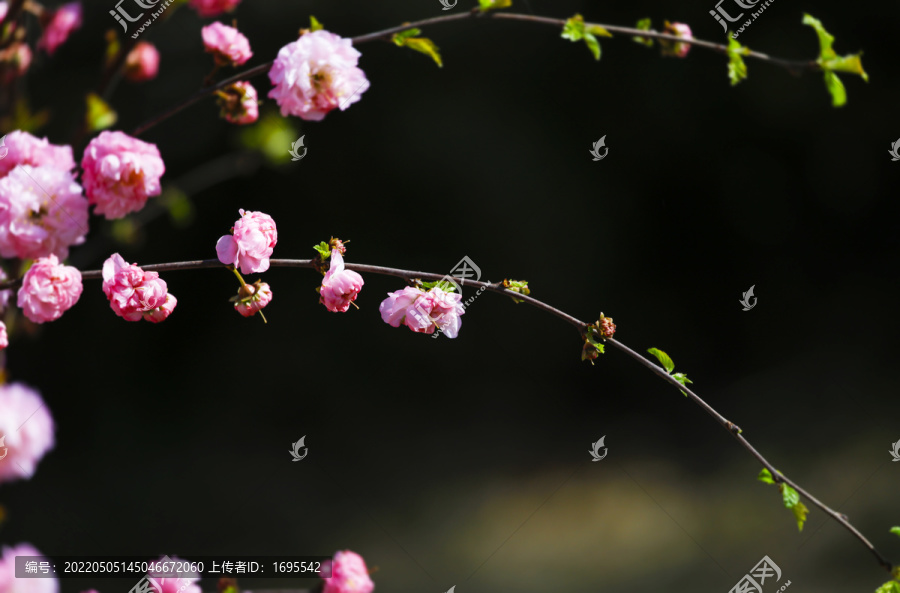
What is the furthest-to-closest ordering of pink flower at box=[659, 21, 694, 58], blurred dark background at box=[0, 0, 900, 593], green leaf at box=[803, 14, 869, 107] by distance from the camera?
1. blurred dark background at box=[0, 0, 900, 593]
2. pink flower at box=[659, 21, 694, 58]
3. green leaf at box=[803, 14, 869, 107]

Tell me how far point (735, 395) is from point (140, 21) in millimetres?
2373

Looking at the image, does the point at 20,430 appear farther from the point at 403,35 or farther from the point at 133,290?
the point at 403,35

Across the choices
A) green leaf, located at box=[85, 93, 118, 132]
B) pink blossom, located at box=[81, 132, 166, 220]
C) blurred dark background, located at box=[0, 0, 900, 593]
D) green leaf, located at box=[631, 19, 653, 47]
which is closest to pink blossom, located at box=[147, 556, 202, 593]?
pink blossom, located at box=[81, 132, 166, 220]

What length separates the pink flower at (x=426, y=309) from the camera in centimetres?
71

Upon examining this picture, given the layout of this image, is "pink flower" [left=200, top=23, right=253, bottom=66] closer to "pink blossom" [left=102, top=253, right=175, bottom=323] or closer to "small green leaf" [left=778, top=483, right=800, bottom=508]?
"pink blossom" [left=102, top=253, right=175, bottom=323]

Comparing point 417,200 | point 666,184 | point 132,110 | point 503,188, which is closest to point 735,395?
point 666,184

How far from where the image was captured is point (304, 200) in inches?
87.7

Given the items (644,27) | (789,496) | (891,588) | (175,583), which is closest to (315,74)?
(644,27)

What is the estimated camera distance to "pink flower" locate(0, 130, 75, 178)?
0.68 meters

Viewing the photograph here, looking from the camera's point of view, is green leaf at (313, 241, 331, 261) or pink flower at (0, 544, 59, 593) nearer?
pink flower at (0, 544, 59, 593)

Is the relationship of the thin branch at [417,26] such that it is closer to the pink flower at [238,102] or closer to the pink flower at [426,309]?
the pink flower at [238,102]

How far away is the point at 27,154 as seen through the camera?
0.68 metres

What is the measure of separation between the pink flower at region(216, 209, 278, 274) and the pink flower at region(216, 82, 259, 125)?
22 centimetres

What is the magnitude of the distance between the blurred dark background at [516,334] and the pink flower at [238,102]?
126 centimetres
